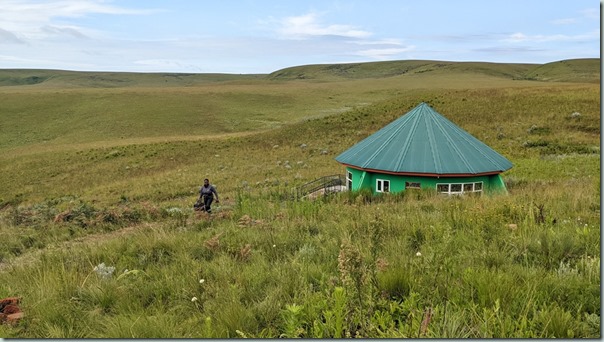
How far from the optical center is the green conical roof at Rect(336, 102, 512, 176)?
68.3ft

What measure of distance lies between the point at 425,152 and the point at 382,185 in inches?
101

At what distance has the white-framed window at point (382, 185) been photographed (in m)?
21.6

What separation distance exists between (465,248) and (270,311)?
3.11m

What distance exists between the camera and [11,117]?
7950 centimetres

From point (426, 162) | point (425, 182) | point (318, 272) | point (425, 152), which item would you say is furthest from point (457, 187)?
point (318, 272)

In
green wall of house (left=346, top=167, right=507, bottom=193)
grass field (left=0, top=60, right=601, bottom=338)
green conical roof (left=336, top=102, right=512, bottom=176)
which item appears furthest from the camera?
green conical roof (left=336, top=102, right=512, bottom=176)

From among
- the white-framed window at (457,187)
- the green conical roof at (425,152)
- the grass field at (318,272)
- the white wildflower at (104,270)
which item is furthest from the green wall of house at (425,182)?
the white wildflower at (104,270)

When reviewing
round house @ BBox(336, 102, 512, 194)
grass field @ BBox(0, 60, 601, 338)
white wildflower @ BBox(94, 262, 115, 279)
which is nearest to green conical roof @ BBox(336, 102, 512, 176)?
round house @ BBox(336, 102, 512, 194)

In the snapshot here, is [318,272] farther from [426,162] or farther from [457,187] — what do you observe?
[457,187]

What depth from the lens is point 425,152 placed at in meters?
21.6

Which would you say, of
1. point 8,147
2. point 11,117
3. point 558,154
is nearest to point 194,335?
point 558,154

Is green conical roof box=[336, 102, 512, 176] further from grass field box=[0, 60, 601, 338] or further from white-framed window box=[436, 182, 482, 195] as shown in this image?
grass field box=[0, 60, 601, 338]

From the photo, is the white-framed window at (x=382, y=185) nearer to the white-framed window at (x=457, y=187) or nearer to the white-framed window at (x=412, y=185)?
the white-framed window at (x=412, y=185)

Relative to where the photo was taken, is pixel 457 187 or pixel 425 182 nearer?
pixel 425 182
